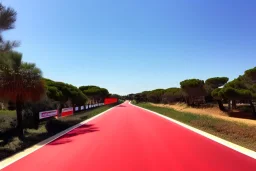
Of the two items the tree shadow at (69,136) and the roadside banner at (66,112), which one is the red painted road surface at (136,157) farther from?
the roadside banner at (66,112)

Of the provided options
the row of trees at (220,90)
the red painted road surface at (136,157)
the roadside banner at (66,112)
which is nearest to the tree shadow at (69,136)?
the red painted road surface at (136,157)

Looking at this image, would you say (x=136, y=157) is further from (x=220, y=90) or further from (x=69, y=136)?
(x=220, y=90)

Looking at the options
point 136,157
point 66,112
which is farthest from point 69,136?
point 66,112

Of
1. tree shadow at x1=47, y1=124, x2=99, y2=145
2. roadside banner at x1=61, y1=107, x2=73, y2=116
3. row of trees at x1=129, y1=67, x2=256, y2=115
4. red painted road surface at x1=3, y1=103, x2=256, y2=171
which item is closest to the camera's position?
red painted road surface at x1=3, y1=103, x2=256, y2=171

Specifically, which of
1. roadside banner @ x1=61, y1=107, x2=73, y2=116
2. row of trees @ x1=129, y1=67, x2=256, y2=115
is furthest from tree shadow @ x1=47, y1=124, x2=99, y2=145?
row of trees @ x1=129, y1=67, x2=256, y2=115

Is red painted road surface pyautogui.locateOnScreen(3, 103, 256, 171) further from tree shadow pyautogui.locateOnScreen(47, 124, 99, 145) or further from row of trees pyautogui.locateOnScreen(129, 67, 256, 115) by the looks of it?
row of trees pyautogui.locateOnScreen(129, 67, 256, 115)

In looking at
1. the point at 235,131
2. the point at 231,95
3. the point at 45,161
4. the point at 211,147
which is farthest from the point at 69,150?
the point at 231,95

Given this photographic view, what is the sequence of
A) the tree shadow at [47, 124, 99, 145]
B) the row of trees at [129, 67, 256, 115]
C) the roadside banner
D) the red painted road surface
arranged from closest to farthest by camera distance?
the red painted road surface
the tree shadow at [47, 124, 99, 145]
the roadside banner
the row of trees at [129, 67, 256, 115]

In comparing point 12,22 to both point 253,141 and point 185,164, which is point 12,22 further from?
point 253,141

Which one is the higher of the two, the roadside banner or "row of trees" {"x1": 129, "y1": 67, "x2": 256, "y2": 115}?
"row of trees" {"x1": 129, "y1": 67, "x2": 256, "y2": 115}

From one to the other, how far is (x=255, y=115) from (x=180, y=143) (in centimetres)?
3316

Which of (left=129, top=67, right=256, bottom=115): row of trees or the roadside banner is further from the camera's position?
(left=129, top=67, right=256, bottom=115): row of trees

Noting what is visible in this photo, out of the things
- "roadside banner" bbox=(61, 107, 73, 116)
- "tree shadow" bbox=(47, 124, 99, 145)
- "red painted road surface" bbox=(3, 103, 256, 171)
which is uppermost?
"roadside banner" bbox=(61, 107, 73, 116)

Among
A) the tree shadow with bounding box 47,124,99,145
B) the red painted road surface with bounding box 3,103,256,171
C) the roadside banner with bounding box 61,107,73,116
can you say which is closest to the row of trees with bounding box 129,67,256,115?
the roadside banner with bounding box 61,107,73,116
